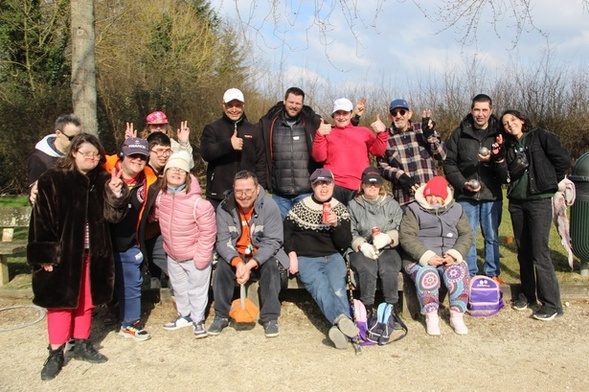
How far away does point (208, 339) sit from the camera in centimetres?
457

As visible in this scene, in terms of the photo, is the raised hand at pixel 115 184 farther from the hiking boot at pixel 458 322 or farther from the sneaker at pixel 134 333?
the hiking boot at pixel 458 322

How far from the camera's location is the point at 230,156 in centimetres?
564

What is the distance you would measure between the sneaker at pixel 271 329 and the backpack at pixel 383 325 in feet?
2.68

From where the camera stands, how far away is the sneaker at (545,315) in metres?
4.86

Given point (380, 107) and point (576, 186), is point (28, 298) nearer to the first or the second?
point (576, 186)

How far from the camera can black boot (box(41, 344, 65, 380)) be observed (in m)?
3.88

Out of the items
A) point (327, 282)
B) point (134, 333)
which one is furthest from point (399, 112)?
point (134, 333)

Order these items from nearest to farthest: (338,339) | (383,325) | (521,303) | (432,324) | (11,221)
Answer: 1. (338,339)
2. (383,325)
3. (432,324)
4. (521,303)
5. (11,221)

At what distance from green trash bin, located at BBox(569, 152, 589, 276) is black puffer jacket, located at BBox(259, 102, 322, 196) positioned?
287cm

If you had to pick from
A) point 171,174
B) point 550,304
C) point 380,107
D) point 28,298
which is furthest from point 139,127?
point 550,304

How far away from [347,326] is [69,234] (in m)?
2.31

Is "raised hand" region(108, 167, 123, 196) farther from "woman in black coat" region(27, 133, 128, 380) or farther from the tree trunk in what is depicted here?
the tree trunk

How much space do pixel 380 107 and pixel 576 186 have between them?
6.96 metres

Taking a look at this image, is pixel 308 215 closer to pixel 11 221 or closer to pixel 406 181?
pixel 406 181
